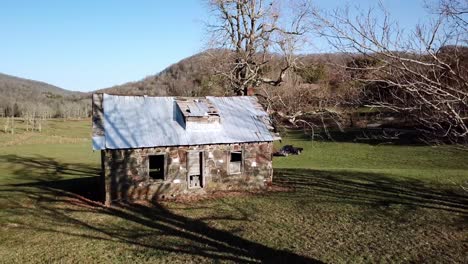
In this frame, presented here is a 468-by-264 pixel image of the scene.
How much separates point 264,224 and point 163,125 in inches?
299

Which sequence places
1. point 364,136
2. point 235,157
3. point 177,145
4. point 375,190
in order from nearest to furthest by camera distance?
point 177,145, point 375,190, point 235,157, point 364,136

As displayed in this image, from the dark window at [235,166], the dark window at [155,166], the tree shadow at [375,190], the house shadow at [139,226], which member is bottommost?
the house shadow at [139,226]

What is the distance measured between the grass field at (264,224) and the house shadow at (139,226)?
0.12 ft

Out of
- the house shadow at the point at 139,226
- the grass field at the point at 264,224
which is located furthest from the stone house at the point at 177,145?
the house shadow at the point at 139,226

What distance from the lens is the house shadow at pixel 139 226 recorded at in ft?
38.6

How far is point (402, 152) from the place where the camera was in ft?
128

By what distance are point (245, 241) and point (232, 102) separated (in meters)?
11.0

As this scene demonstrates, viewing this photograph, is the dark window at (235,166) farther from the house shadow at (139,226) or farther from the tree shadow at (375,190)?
the house shadow at (139,226)

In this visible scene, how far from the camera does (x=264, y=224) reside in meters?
14.5

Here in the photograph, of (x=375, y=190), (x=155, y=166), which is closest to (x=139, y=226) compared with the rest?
(x=375, y=190)

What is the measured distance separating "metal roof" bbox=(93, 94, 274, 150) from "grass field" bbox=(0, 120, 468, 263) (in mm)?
2867

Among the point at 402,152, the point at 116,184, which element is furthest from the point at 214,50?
the point at 402,152

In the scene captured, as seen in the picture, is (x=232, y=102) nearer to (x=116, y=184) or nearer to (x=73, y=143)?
(x=116, y=184)

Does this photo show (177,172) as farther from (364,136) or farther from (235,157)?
(364,136)
